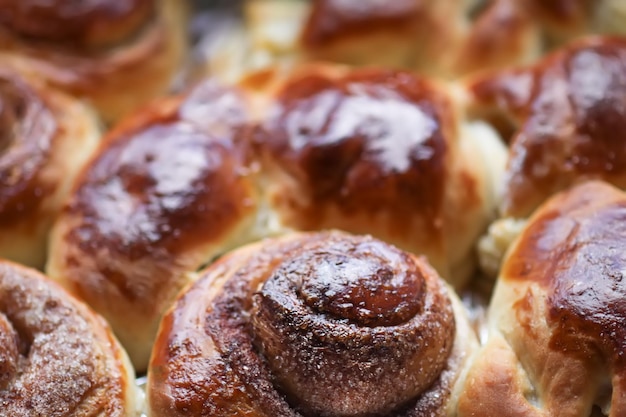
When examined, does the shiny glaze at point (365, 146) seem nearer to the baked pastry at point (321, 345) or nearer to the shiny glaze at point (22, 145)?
the baked pastry at point (321, 345)

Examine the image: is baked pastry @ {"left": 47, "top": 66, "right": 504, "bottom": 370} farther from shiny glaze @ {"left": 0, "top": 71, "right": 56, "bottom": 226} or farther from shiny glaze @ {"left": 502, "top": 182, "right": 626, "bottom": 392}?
shiny glaze @ {"left": 502, "top": 182, "right": 626, "bottom": 392}

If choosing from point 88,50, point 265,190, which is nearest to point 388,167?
point 265,190

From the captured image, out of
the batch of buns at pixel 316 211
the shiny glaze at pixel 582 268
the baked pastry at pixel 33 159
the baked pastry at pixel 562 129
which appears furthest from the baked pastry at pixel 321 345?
the baked pastry at pixel 33 159

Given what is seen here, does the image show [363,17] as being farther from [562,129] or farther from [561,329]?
[561,329]

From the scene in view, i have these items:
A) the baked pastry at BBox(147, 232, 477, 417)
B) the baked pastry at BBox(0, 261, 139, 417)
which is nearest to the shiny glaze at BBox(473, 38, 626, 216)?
the baked pastry at BBox(147, 232, 477, 417)

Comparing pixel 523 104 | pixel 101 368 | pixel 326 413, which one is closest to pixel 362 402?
pixel 326 413

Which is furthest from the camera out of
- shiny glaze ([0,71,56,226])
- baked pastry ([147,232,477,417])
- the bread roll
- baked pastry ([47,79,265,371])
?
the bread roll

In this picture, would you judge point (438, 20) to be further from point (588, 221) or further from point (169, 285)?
point (169, 285)
